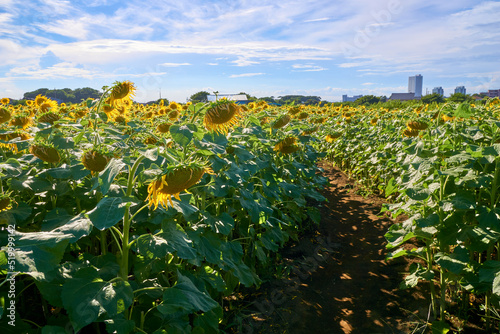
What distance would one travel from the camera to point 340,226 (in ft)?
17.3

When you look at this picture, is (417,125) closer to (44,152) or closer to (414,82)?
(44,152)

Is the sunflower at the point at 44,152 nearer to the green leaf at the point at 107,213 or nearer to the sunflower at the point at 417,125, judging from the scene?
the green leaf at the point at 107,213

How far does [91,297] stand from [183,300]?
0.39m

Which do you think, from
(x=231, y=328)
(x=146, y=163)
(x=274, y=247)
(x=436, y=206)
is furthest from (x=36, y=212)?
(x=436, y=206)

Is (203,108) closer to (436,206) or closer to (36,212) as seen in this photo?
(36,212)

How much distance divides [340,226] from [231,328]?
2936 millimetres

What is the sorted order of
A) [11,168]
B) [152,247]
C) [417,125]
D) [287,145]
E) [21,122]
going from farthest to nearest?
[287,145], [417,125], [21,122], [11,168], [152,247]

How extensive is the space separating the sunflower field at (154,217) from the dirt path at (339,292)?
0.92 feet

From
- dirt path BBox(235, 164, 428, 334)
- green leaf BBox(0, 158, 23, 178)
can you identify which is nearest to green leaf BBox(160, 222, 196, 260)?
green leaf BBox(0, 158, 23, 178)

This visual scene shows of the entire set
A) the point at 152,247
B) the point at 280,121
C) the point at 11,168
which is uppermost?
the point at 280,121

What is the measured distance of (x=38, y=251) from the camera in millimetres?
1257

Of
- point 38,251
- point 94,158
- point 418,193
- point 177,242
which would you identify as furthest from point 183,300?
point 418,193

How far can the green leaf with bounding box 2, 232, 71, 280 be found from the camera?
1.20 metres

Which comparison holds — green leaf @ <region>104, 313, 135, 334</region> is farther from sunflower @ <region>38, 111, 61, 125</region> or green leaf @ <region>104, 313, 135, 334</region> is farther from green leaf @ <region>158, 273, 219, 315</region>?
sunflower @ <region>38, 111, 61, 125</region>
